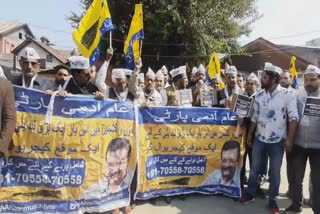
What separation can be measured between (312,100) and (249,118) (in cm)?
109

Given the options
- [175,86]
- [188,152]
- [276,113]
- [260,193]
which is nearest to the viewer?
[276,113]

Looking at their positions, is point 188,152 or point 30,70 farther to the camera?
point 188,152

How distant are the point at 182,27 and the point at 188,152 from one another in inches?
609

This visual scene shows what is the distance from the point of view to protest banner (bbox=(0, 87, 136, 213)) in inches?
181

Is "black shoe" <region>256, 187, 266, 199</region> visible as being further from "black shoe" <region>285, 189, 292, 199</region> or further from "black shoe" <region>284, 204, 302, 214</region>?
"black shoe" <region>284, 204, 302, 214</region>

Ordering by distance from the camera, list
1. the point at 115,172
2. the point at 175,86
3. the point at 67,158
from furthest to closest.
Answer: the point at 175,86 < the point at 115,172 < the point at 67,158

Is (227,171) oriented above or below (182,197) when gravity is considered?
above

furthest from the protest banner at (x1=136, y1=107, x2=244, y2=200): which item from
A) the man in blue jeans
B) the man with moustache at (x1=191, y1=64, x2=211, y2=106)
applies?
the man with moustache at (x1=191, y1=64, x2=211, y2=106)

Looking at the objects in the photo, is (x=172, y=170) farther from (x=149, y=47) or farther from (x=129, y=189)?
(x=149, y=47)

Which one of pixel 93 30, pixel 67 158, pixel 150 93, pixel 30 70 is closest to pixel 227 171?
pixel 150 93

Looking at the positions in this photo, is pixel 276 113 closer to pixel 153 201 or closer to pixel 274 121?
pixel 274 121

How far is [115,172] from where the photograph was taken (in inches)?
203

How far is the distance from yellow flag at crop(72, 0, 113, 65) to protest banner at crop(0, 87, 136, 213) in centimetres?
131

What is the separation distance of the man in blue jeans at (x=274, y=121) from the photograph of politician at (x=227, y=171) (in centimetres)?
47
